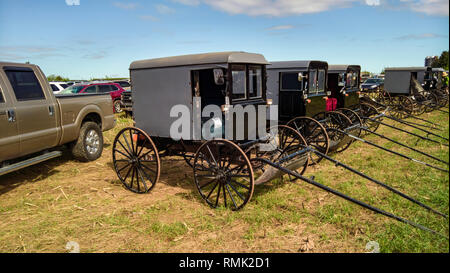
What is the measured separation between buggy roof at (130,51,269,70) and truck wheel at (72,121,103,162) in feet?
9.38

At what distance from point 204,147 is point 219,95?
179 cm

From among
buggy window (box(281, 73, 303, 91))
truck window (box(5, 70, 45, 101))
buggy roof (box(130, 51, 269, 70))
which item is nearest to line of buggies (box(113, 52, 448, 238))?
buggy roof (box(130, 51, 269, 70))

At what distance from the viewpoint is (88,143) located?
844cm

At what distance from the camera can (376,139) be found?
11.5m

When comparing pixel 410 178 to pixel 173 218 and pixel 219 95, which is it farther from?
pixel 173 218

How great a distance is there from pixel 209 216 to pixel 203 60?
9.14 ft

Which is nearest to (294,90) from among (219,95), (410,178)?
(219,95)

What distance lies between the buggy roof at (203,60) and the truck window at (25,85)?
7.45 ft

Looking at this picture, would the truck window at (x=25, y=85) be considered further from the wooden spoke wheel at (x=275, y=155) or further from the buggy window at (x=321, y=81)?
the buggy window at (x=321, y=81)

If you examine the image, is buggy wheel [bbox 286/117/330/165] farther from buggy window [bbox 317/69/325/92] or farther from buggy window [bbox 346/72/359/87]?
buggy window [bbox 346/72/359/87]

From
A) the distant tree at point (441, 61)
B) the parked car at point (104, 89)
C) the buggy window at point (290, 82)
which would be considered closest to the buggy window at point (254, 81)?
the buggy window at point (290, 82)

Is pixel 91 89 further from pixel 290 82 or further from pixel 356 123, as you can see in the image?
pixel 356 123

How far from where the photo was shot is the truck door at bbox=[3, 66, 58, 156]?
623 centimetres

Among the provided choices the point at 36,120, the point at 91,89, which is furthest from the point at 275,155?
the point at 91,89
